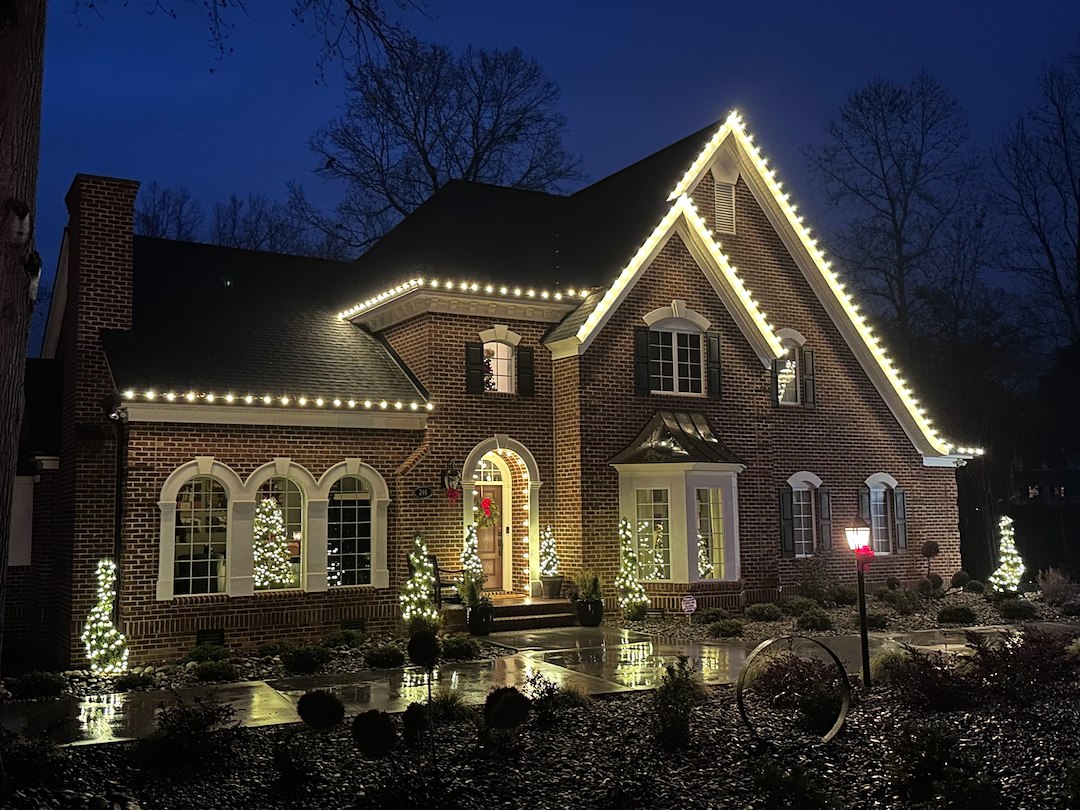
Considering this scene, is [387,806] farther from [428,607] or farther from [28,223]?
[428,607]

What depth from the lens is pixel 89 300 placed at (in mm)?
16172

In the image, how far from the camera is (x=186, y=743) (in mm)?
7996

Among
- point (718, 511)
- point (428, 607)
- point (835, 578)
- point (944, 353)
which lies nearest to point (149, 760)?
point (428, 607)

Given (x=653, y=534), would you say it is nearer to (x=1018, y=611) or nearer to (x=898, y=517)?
(x=1018, y=611)

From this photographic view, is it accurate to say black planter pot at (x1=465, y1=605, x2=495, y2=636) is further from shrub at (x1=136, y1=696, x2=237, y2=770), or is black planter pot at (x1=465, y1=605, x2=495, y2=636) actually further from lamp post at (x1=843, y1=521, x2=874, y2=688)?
shrub at (x1=136, y1=696, x2=237, y2=770)

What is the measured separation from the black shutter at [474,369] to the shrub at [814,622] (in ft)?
22.7

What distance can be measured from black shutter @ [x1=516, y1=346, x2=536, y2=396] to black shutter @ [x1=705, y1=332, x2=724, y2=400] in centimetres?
357

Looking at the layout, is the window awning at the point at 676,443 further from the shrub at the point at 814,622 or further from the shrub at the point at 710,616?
the shrub at the point at 814,622

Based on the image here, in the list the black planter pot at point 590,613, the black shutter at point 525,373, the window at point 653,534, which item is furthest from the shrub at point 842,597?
the black shutter at point 525,373

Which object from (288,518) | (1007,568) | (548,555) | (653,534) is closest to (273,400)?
(288,518)

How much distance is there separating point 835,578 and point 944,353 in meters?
15.3

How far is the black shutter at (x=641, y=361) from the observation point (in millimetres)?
19250

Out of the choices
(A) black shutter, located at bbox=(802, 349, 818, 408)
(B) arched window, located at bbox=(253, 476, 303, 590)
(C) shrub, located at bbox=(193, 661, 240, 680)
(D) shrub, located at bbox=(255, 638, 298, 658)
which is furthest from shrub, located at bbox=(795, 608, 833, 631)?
(C) shrub, located at bbox=(193, 661, 240, 680)

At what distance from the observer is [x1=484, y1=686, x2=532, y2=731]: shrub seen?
8.27 m
